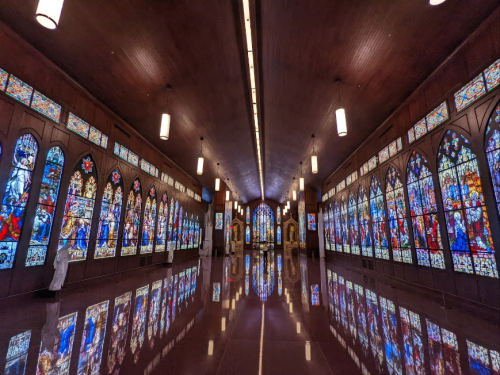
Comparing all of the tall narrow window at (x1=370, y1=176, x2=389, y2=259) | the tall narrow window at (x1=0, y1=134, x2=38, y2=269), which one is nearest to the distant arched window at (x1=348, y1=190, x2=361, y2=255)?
the tall narrow window at (x1=370, y1=176, x2=389, y2=259)

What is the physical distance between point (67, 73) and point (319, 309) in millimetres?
6747

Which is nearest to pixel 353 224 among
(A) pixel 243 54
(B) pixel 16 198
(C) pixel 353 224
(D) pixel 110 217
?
(C) pixel 353 224

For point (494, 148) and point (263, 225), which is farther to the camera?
point (263, 225)

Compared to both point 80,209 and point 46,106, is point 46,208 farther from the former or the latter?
point 46,106

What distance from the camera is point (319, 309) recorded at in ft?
12.5

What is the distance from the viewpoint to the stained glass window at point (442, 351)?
6.76ft

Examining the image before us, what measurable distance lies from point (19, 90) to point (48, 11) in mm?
3412

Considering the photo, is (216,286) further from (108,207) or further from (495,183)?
(495,183)

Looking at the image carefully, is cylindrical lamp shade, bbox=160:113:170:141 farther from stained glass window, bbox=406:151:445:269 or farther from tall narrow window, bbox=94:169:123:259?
stained glass window, bbox=406:151:445:269

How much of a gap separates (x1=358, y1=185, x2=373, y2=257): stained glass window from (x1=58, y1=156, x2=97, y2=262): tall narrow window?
27.1ft

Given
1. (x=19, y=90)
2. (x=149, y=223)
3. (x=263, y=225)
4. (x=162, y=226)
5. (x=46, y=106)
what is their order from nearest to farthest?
(x=19, y=90) < (x=46, y=106) < (x=149, y=223) < (x=162, y=226) < (x=263, y=225)

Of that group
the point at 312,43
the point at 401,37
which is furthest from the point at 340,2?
the point at 401,37

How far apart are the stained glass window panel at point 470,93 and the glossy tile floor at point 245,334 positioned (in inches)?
133

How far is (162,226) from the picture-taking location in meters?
9.98
